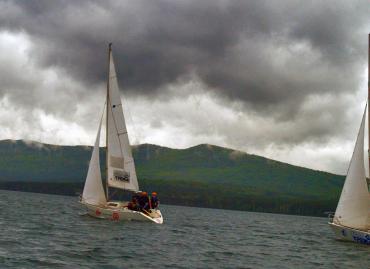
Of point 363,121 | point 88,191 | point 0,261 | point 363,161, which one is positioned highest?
point 363,121

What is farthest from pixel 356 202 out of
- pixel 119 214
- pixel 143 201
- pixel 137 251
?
pixel 119 214

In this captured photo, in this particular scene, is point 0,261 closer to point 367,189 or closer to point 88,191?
point 88,191

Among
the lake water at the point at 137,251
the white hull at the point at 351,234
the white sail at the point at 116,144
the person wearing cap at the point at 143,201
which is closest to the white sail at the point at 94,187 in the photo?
the white sail at the point at 116,144

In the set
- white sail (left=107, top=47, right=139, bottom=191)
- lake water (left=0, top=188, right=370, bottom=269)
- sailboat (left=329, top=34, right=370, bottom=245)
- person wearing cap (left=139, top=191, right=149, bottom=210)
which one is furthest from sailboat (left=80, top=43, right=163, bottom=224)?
sailboat (left=329, top=34, right=370, bottom=245)

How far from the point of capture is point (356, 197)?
148ft

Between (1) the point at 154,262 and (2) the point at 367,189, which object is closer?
(1) the point at 154,262

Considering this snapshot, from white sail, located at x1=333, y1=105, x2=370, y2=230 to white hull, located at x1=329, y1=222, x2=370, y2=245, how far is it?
1.72 feet

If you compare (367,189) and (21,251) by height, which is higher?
(367,189)

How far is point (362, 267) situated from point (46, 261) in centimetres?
2050

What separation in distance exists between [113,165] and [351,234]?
26.3 metres

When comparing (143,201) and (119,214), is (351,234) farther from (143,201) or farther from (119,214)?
(119,214)

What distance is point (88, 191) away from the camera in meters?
54.6

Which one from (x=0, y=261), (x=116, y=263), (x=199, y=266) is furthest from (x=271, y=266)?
(x=0, y=261)

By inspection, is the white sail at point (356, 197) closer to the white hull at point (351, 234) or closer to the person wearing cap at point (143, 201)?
the white hull at point (351, 234)
